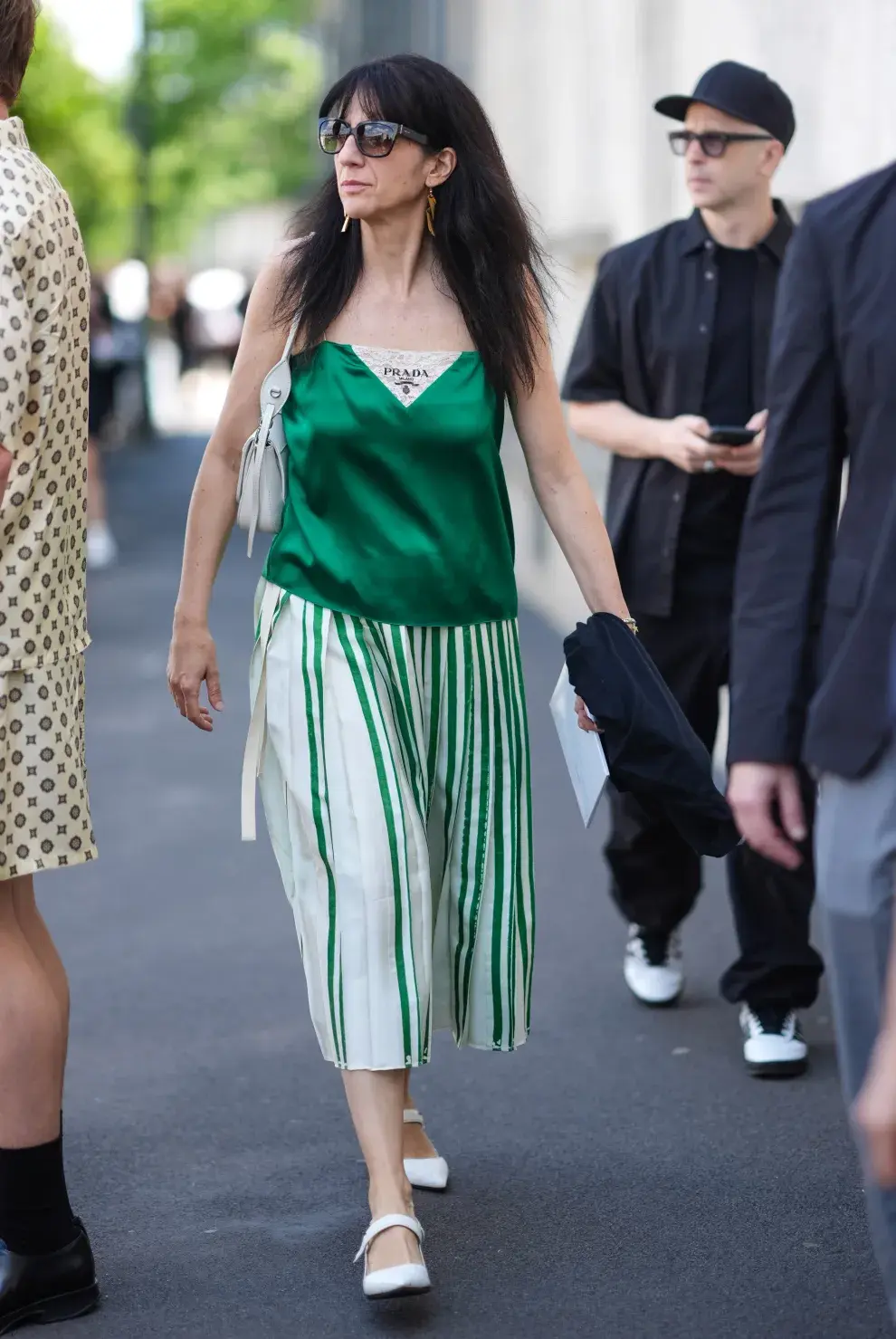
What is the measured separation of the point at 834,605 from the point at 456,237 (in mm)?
1499

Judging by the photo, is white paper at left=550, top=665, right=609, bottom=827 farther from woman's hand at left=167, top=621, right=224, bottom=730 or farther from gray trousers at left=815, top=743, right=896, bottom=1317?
gray trousers at left=815, top=743, right=896, bottom=1317

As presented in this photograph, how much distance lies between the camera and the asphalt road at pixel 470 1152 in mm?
3756

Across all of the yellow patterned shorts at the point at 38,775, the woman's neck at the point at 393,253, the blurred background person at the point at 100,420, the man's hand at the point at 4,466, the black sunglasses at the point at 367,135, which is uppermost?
the black sunglasses at the point at 367,135

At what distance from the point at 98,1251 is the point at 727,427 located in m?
2.26

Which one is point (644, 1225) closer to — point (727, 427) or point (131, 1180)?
point (131, 1180)

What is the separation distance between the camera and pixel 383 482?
12.7 feet

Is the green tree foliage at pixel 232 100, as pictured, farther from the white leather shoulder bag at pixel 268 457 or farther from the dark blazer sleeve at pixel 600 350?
the white leather shoulder bag at pixel 268 457

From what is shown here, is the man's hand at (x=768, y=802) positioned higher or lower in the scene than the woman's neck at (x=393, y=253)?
lower

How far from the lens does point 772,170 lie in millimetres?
5238

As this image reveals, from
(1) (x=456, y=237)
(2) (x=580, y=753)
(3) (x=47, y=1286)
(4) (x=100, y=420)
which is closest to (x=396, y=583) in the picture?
(2) (x=580, y=753)

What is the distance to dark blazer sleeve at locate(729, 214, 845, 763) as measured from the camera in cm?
280

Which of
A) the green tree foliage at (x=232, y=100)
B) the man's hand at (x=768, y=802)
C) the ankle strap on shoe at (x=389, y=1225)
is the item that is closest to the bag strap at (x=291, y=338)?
the man's hand at (x=768, y=802)

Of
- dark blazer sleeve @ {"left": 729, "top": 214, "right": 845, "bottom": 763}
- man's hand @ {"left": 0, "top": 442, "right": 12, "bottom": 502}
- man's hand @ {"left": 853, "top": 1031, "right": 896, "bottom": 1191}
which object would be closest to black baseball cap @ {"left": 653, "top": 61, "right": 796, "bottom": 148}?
man's hand @ {"left": 0, "top": 442, "right": 12, "bottom": 502}

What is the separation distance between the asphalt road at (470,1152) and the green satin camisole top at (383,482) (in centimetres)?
116
